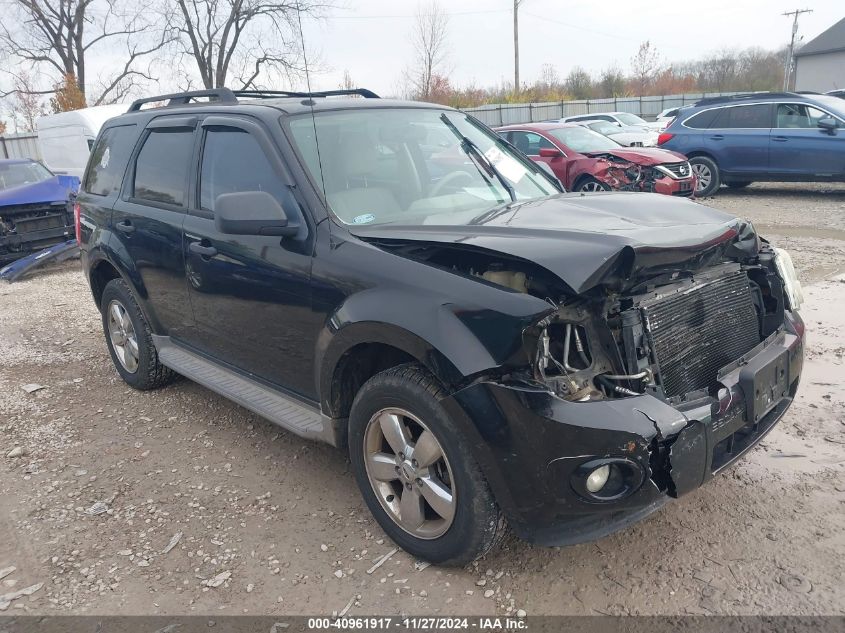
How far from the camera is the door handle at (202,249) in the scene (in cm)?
364

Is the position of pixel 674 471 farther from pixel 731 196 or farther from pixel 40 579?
pixel 731 196

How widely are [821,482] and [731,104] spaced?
37.5 ft

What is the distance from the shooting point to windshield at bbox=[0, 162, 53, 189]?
430 inches

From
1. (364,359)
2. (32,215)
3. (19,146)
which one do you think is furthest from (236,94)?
(19,146)

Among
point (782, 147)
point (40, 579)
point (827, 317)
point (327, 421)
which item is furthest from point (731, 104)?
point (40, 579)

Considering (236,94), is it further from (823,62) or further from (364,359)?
(823,62)

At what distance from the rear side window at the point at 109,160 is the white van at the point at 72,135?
34.3 feet

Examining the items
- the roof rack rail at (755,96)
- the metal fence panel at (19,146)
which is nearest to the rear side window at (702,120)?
the roof rack rail at (755,96)

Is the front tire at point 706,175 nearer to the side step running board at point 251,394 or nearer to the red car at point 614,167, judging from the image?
the red car at point 614,167

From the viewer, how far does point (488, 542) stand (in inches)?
101

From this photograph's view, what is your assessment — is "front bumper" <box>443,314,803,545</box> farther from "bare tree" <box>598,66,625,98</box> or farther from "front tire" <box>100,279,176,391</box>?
"bare tree" <box>598,66,625,98</box>

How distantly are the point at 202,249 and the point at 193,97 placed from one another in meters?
1.31

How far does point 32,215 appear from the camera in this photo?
1021 cm

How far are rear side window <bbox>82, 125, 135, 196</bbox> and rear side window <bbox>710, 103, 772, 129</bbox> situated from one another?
11.4m
